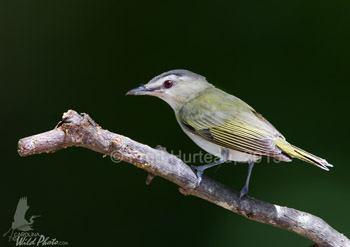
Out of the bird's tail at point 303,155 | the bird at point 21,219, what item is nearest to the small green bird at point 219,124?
the bird's tail at point 303,155

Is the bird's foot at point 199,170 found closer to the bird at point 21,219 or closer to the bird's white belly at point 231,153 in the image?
the bird's white belly at point 231,153

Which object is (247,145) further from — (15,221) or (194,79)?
(15,221)

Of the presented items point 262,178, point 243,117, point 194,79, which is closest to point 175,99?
point 194,79

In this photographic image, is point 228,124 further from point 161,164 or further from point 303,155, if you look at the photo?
point 161,164

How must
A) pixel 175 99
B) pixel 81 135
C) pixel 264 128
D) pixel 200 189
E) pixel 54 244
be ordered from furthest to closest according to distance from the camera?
pixel 54 244 → pixel 175 99 → pixel 264 128 → pixel 200 189 → pixel 81 135

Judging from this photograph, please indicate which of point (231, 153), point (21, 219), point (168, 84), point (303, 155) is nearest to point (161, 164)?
point (231, 153)

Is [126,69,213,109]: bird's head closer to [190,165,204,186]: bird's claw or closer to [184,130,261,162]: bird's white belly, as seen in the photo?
[184,130,261,162]: bird's white belly

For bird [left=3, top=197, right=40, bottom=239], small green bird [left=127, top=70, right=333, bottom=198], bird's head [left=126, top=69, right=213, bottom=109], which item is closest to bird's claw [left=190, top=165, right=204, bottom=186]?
small green bird [left=127, top=70, right=333, bottom=198]
